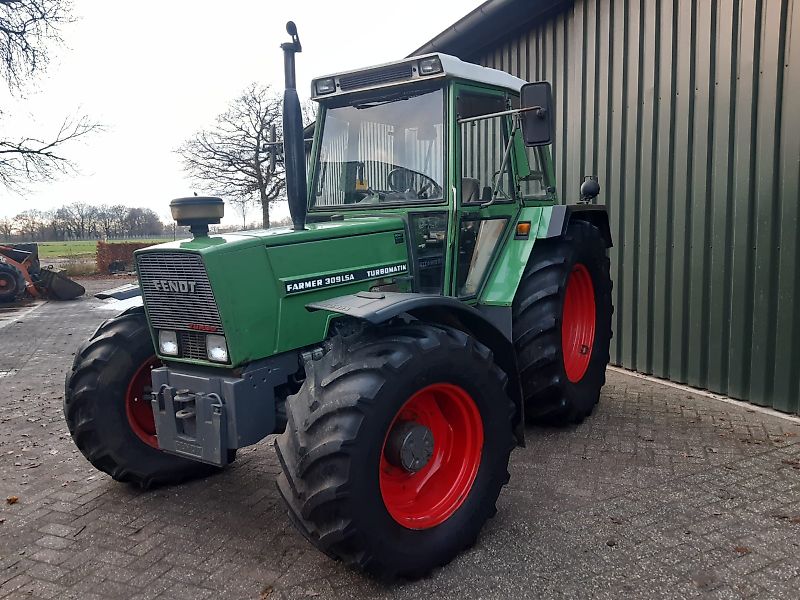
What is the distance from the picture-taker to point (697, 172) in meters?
5.76

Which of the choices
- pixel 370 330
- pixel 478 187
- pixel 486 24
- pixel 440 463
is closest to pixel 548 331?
pixel 478 187

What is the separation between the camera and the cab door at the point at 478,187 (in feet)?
13.0

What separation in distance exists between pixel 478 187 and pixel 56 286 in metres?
14.8

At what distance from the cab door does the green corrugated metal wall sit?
7.02ft

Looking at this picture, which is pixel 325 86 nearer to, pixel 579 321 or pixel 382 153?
pixel 382 153

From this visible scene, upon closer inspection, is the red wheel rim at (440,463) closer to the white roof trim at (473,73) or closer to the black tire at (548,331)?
the black tire at (548,331)

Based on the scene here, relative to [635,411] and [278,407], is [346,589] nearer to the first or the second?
[278,407]

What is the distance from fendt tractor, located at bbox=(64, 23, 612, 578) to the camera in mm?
2734

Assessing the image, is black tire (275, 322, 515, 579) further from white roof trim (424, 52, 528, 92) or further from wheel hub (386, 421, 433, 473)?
white roof trim (424, 52, 528, 92)

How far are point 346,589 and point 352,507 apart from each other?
464 mm

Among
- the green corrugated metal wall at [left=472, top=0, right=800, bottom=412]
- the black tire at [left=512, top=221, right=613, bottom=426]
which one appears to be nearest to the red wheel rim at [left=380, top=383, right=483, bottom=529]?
the black tire at [left=512, top=221, right=613, bottom=426]

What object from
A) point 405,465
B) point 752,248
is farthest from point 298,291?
point 752,248

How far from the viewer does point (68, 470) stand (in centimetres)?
438

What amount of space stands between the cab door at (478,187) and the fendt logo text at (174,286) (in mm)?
1565
